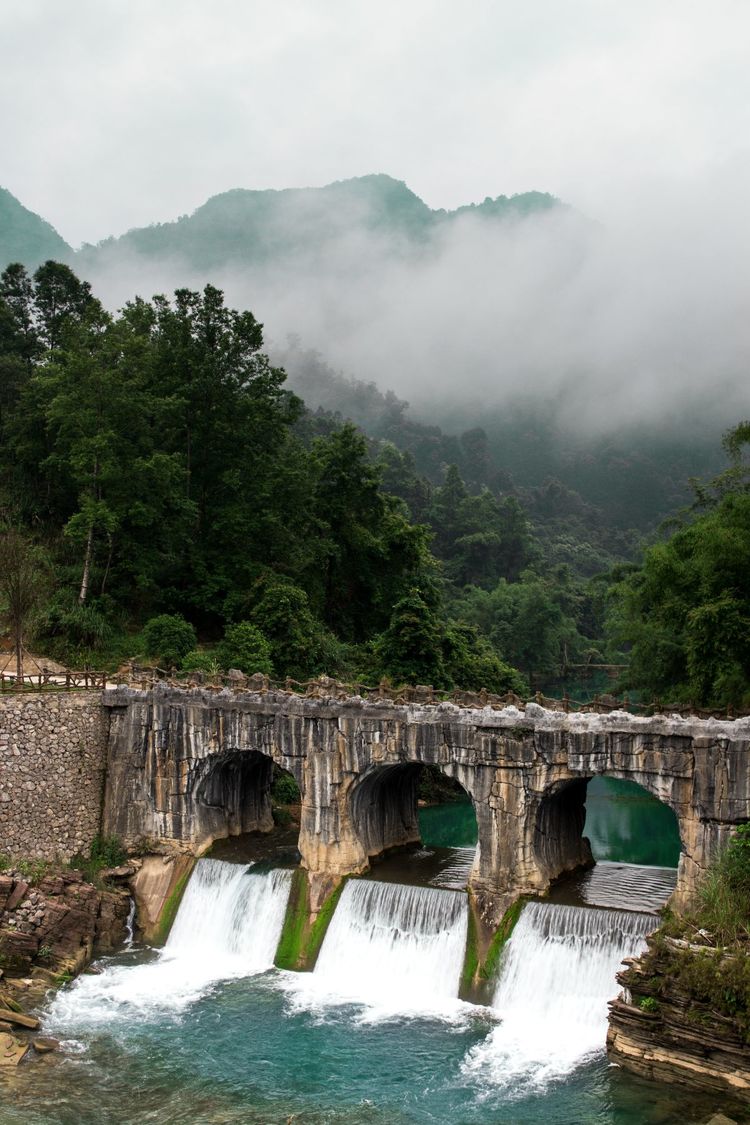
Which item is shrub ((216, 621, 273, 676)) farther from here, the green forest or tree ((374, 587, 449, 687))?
tree ((374, 587, 449, 687))

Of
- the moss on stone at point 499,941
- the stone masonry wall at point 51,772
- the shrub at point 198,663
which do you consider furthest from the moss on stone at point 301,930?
the shrub at point 198,663

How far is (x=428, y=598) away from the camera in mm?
54094

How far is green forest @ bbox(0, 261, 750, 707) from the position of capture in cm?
3297

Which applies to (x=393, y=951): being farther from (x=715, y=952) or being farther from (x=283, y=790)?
(x=283, y=790)

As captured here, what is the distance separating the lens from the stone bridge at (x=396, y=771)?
72.3ft

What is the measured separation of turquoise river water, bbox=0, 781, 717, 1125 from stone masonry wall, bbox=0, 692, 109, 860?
165 inches

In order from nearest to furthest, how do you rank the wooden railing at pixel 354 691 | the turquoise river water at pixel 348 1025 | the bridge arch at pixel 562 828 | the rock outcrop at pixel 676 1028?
the rock outcrop at pixel 676 1028 < the turquoise river water at pixel 348 1025 < the wooden railing at pixel 354 691 < the bridge arch at pixel 562 828

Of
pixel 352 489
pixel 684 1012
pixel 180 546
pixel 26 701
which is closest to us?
pixel 684 1012

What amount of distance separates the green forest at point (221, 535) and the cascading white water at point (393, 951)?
10.0m

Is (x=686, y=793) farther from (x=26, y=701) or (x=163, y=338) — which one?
(x=163, y=338)

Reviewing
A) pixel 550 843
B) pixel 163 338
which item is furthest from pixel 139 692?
pixel 163 338

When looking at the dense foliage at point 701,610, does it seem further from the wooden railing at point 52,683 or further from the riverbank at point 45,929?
the wooden railing at point 52,683

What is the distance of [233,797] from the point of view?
3173 centimetres

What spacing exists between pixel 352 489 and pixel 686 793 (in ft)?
109
